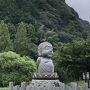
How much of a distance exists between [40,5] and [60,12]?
18.8ft

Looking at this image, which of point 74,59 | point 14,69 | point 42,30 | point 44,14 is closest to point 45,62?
point 74,59

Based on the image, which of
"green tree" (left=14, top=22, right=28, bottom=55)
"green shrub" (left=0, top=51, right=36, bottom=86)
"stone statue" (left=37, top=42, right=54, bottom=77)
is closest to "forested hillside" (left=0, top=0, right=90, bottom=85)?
"green tree" (left=14, top=22, right=28, bottom=55)

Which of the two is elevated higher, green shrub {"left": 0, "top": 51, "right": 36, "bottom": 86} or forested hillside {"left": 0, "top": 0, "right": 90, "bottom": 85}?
forested hillside {"left": 0, "top": 0, "right": 90, "bottom": 85}

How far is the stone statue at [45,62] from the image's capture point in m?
19.5

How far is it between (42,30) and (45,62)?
6583 centimetres

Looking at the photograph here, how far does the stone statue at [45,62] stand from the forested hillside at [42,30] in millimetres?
25391

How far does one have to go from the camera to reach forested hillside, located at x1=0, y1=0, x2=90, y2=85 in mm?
47500

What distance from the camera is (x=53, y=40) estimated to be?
79.4m

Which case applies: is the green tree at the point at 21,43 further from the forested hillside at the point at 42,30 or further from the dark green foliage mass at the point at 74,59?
the dark green foliage mass at the point at 74,59

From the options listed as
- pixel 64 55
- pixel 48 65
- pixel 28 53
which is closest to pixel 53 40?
pixel 28 53

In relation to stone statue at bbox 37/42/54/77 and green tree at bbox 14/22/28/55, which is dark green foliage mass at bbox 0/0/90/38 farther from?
stone statue at bbox 37/42/54/77

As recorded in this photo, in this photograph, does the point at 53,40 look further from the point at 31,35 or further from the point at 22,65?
the point at 22,65

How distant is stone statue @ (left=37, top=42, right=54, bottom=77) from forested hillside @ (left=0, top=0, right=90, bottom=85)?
25391 millimetres

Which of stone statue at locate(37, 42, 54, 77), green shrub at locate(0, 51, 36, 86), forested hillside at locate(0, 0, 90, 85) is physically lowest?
green shrub at locate(0, 51, 36, 86)
